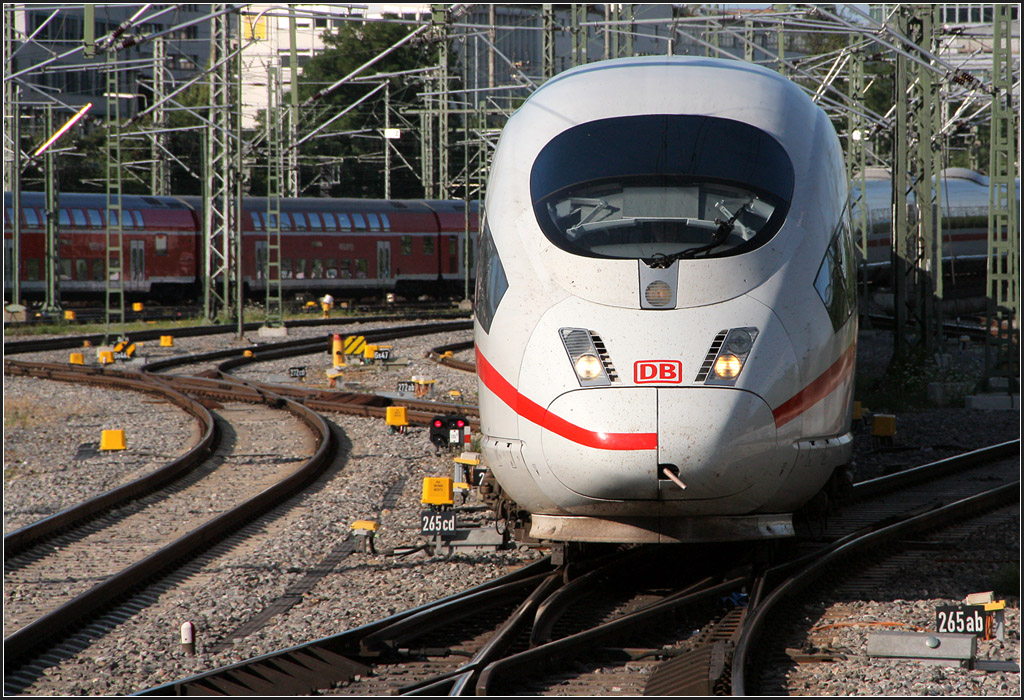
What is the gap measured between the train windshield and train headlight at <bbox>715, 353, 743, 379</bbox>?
64 centimetres

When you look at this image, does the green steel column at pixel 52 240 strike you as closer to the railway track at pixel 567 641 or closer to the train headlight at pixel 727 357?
the railway track at pixel 567 641

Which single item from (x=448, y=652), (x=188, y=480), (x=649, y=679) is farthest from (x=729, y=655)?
(x=188, y=480)

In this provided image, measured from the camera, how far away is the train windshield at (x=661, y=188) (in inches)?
249

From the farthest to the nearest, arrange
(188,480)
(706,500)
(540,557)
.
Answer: (188,480), (540,557), (706,500)

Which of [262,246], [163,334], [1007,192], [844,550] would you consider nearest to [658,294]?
[844,550]

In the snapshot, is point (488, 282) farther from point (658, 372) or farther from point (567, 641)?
point (567, 641)

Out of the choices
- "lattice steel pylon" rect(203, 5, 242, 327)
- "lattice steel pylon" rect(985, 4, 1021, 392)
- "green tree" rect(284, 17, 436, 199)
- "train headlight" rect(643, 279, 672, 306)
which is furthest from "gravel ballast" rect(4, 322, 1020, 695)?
"green tree" rect(284, 17, 436, 199)

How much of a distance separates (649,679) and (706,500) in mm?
1017

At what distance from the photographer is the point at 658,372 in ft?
19.1

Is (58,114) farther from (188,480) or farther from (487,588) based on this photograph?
(487,588)

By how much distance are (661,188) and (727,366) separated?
1.22 metres

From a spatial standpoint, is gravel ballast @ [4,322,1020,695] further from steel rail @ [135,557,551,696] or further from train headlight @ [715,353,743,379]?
train headlight @ [715,353,743,379]

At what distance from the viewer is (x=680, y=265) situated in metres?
6.17

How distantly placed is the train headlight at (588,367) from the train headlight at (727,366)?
59cm
